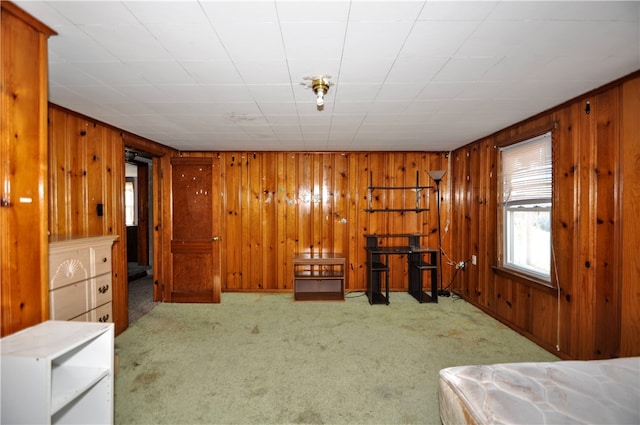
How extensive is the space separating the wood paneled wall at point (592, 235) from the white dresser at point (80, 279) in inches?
164

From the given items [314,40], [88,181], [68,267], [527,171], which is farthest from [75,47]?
[527,171]

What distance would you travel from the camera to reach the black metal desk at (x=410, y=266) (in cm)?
416

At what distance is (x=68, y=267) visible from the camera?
2.18 metres

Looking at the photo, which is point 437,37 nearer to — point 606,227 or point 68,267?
point 606,227

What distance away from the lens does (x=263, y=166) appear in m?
4.68

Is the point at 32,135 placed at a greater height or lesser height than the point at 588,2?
lesser

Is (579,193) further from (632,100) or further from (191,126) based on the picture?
(191,126)

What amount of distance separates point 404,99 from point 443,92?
1.03 ft

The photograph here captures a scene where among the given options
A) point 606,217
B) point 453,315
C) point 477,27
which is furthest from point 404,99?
point 453,315

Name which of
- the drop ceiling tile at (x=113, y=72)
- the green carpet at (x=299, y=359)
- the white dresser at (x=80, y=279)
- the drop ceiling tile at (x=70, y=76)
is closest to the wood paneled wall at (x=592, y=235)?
the green carpet at (x=299, y=359)

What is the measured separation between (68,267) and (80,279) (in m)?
0.16

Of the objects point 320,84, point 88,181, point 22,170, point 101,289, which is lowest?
point 101,289

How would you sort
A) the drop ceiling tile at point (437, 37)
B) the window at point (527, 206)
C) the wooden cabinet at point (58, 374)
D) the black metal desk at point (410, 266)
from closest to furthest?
the wooden cabinet at point (58, 374)
the drop ceiling tile at point (437, 37)
the window at point (527, 206)
the black metal desk at point (410, 266)

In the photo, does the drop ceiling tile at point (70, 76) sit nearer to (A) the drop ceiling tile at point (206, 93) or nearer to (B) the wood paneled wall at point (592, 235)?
(A) the drop ceiling tile at point (206, 93)
